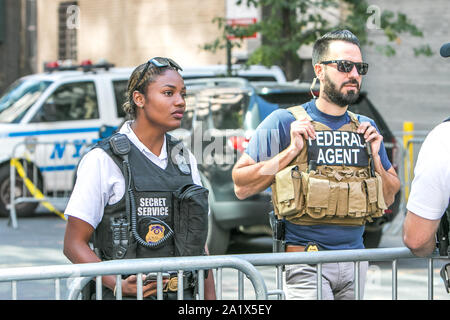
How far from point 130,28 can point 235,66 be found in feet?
35.4

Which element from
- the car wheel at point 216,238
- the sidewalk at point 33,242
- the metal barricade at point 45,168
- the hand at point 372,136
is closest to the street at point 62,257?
the sidewalk at point 33,242

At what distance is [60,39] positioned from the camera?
88.8ft

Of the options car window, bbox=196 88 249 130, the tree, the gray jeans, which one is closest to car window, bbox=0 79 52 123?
the tree

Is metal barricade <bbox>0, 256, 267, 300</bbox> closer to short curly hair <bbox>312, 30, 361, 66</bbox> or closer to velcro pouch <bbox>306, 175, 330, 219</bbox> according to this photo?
velcro pouch <bbox>306, 175, 330, 219</bbox>

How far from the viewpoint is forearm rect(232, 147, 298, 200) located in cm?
466

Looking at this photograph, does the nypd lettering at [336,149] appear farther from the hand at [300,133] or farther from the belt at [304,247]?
the belt at [304,247]

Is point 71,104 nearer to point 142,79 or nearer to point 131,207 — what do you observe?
point 142,79

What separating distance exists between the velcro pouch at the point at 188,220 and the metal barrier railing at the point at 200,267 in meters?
0.24

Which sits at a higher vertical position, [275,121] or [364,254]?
[275,121]

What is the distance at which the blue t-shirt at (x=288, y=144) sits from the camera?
458cm

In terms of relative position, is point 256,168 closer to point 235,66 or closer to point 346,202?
point 346,202

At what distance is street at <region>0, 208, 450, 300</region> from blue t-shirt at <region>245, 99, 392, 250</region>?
95cm
